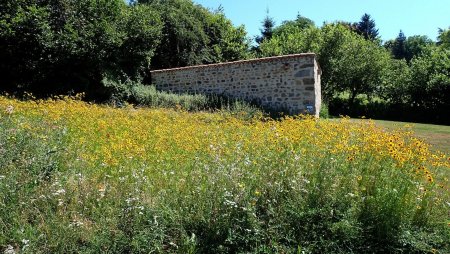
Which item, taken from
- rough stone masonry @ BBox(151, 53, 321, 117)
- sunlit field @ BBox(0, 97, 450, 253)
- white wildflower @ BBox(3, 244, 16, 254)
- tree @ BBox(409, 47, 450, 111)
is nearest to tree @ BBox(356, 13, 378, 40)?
tree @ BBox(409, 47, 450, 111)

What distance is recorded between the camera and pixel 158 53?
762 inches

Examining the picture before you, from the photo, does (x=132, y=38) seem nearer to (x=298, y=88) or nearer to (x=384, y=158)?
(x=298, y=88)

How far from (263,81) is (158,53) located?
23.7 ft

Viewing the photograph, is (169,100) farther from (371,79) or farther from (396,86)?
(396,86)

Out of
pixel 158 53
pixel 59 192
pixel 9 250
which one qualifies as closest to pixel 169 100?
pixel 158 53

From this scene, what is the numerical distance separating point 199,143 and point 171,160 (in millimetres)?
636

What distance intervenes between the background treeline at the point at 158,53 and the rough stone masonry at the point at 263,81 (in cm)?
191

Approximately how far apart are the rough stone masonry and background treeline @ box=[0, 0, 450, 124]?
75.4 inches

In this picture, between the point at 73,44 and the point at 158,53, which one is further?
the point at 158,53

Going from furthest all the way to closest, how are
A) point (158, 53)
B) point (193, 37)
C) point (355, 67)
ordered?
point (355, 67)
point (193, 37)
point (158, 53)

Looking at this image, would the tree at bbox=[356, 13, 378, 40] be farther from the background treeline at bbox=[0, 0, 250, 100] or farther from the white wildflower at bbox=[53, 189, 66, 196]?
the white wildflower at bbox=[53, 189, 66, 196]

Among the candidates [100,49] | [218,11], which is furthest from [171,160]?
[218,11]

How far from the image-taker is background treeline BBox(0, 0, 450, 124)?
14.0 metres

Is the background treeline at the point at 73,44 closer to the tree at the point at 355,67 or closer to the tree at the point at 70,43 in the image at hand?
the tree at the point at 70,43
